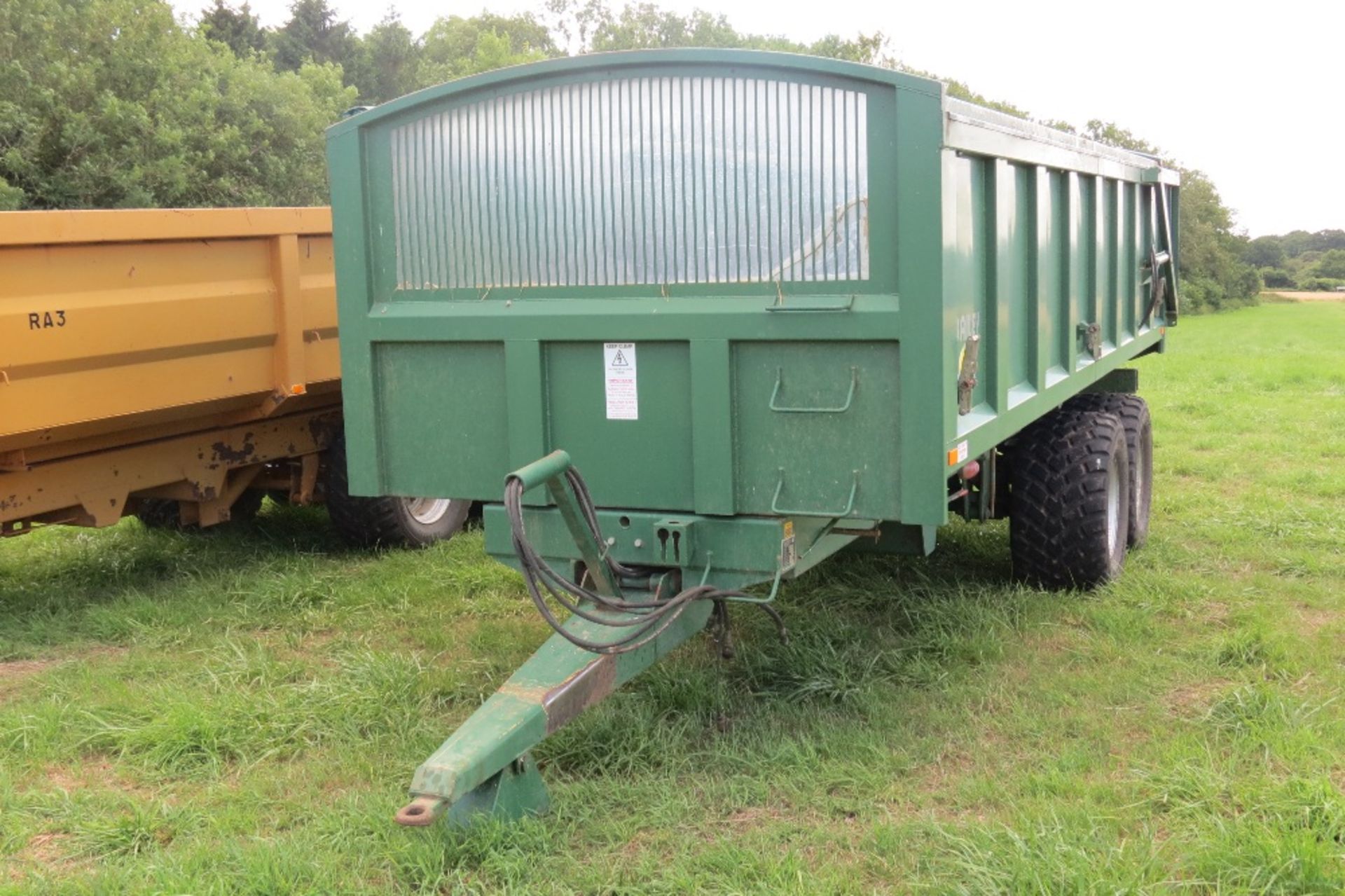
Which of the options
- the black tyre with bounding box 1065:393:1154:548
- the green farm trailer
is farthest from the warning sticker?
the black tyre with bounding box 1065:393:1154:548

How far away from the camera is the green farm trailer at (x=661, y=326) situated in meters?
4.17

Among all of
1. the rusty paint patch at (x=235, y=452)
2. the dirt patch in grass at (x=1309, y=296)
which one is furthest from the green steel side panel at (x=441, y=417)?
the dirt patch in grass at (x=1309, y=296)

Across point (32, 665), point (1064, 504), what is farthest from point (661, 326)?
point (32, 665)

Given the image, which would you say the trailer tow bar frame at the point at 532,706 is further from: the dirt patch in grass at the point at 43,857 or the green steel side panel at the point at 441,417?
the dirt patch in grass at the point at 43,857

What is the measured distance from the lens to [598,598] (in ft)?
14.1

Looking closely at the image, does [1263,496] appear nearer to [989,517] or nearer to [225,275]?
[989,517]

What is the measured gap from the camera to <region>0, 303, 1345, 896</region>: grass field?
372 cm

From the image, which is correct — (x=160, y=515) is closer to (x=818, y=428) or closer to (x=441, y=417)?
(x=441, y=417)

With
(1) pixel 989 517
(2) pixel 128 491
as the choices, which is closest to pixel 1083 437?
(1) pixel 989 517

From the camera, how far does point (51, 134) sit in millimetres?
18203

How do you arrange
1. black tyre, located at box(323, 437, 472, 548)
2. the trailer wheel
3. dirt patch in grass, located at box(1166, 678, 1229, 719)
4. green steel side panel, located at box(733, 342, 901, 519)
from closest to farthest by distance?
green steel side panel, located at box(733, 342, 901, 519) → dirt patch in grass, located at box(1166, 678, 1229, 719) → the trailer wheel → black tyre, located at box(323, 437, 472, 548)

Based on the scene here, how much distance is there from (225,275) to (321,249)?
682 millimetres

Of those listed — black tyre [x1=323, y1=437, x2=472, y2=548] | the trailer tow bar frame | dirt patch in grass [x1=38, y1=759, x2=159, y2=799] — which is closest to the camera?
the trailer tow bar frame

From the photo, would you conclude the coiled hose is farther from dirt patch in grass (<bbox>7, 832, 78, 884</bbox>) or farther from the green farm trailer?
dirt patch in grass (<bbox>7, 832, 78, 884</bbox>)
